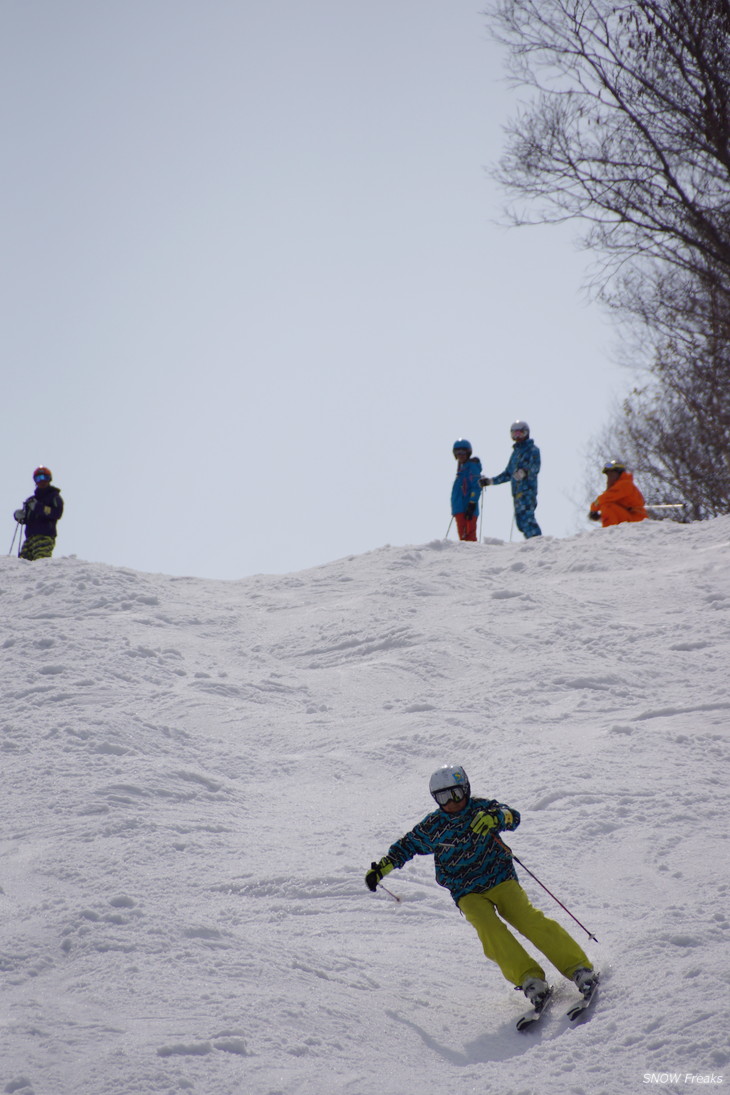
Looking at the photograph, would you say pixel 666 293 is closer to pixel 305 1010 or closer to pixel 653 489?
pixel 653 489

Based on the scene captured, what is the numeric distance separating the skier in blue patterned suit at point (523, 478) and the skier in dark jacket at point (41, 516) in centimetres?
582

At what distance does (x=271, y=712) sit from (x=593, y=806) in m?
3.20

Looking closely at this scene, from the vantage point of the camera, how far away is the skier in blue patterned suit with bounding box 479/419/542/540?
47.0 feet

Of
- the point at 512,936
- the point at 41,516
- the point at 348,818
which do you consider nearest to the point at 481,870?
the point at 512,936

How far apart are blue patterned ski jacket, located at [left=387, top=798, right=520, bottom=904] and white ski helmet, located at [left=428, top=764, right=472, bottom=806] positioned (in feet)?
0.30

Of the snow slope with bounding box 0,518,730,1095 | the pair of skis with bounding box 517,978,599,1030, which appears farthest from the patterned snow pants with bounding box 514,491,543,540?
the pair of skis with bounding box 517,978,599,1030

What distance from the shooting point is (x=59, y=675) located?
918 centimetres

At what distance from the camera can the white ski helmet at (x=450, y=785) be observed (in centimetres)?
504

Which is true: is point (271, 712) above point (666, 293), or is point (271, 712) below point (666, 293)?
below

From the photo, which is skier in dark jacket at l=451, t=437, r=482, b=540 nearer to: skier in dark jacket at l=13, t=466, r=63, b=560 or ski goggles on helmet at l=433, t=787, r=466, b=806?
skier in dark jacket at l=13, t=466, r=63, b=560

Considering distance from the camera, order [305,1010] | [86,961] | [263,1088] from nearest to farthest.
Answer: [263,1088] < [305,1010] < [86,961]

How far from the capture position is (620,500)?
1436 cm

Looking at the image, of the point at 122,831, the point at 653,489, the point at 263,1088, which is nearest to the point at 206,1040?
the point at 263,1088

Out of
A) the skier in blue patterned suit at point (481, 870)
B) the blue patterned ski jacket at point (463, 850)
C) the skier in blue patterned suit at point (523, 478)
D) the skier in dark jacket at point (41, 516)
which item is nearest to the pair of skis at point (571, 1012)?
the skier in blue patterned suit at point (481, 870)
